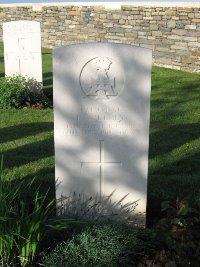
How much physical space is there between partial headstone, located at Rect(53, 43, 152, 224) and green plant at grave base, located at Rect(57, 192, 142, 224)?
44 mm

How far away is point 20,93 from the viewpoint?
834 centimetres

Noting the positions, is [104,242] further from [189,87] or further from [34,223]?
[189,87]

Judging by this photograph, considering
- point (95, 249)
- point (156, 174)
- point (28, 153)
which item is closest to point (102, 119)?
point (95, 249)

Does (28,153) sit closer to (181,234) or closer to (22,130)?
(22,130)

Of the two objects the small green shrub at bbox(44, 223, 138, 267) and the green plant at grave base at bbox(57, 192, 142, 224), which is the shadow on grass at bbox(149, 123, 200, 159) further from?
the small green shrub at bbox(44, 223, 138, 267)

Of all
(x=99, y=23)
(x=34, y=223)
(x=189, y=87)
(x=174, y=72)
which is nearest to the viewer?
(x=34, y=223)

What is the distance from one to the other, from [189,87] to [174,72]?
1917mm

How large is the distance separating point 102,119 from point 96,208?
73 cm

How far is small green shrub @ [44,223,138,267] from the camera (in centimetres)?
286

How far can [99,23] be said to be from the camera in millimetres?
14172

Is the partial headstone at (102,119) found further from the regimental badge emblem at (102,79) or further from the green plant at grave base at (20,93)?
the green plant at grave base at (20,93)

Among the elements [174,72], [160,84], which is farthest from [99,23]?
[160,84]

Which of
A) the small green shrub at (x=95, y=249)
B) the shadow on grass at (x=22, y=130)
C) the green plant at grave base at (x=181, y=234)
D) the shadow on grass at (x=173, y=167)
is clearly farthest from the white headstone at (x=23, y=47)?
the small green shrub at (x=95, y=249)

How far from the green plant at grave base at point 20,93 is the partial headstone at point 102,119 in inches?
193
